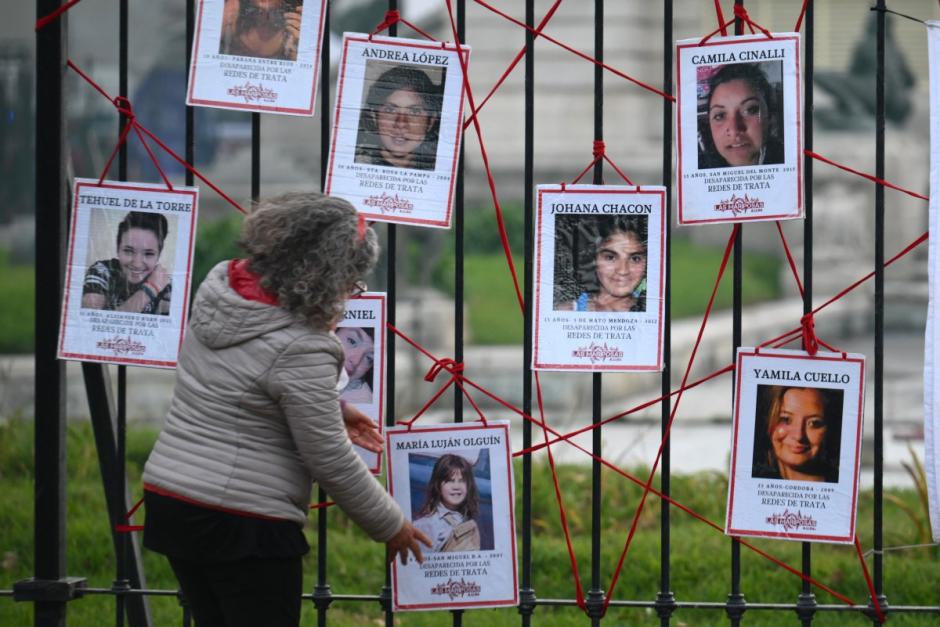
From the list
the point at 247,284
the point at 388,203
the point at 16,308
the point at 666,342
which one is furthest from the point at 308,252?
the point at 16,308

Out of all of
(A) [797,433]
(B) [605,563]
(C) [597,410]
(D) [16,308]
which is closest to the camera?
(A) [797,433]

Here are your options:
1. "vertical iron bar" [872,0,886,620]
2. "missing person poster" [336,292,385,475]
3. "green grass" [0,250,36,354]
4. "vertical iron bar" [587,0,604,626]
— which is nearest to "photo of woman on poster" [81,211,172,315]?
"missing person poster" [336,292,385,475]

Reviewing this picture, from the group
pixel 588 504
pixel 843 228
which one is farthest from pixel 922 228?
pixel 588 504

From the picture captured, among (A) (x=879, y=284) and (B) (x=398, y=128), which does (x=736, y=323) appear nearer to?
(A) (x=879, y=284)

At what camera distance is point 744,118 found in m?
2.98

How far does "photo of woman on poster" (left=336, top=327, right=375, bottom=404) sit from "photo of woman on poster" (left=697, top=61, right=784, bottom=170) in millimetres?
913

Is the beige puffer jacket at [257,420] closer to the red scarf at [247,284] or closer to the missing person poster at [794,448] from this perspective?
the red scarf at [247,284]

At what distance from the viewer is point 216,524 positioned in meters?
2.68

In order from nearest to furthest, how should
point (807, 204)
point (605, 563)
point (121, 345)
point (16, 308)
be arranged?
point (807, 204)
point (121, 345)
point (605, 563)
point (16, 308)

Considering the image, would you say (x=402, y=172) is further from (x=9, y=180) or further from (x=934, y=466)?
(x=9, y=180)

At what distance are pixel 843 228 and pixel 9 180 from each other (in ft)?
33.2

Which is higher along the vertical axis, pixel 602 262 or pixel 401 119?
pixel 401 119

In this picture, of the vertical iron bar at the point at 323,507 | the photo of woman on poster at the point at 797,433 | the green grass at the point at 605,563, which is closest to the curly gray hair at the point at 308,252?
the vertical iron bar at the point at 323,507

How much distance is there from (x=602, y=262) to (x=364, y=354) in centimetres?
62
